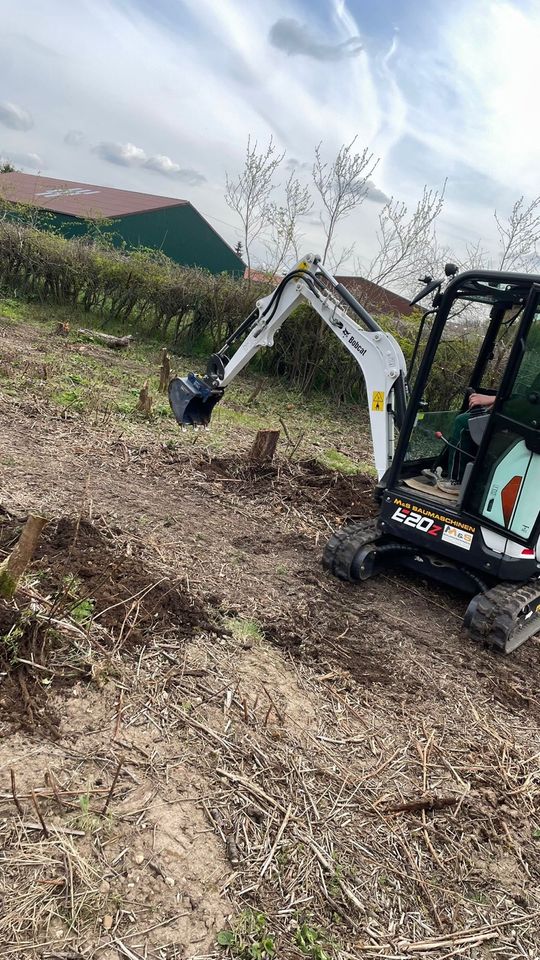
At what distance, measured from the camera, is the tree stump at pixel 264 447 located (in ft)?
23.3

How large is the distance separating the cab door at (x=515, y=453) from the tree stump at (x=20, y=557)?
292 cm

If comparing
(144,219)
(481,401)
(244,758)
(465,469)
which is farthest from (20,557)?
(144,219)

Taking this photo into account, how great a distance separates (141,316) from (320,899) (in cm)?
1399

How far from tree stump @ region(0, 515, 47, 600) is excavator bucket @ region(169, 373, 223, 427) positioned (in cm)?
339

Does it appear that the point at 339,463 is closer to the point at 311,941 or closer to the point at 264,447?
the point at 264,447

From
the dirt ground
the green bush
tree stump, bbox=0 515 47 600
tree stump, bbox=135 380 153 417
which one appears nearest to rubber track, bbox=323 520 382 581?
the dirt ground

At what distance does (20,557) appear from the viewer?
10.2ft

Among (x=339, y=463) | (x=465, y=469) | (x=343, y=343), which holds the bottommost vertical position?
(x=339, y=463)

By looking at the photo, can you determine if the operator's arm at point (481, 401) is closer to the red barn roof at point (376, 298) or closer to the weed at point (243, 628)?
the weed at point (243, 628)

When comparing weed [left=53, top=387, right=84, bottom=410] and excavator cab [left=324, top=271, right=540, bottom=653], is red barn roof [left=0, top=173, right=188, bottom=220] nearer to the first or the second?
weed [left=53, top=387, right=84, bottom=410]

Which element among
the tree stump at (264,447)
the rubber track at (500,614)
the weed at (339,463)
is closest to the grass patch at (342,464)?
the weed at (339,463)

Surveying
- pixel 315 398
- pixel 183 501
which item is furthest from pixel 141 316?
pixel 183 501

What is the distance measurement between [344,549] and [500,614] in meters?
1.20

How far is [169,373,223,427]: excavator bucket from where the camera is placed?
20.8 feet
